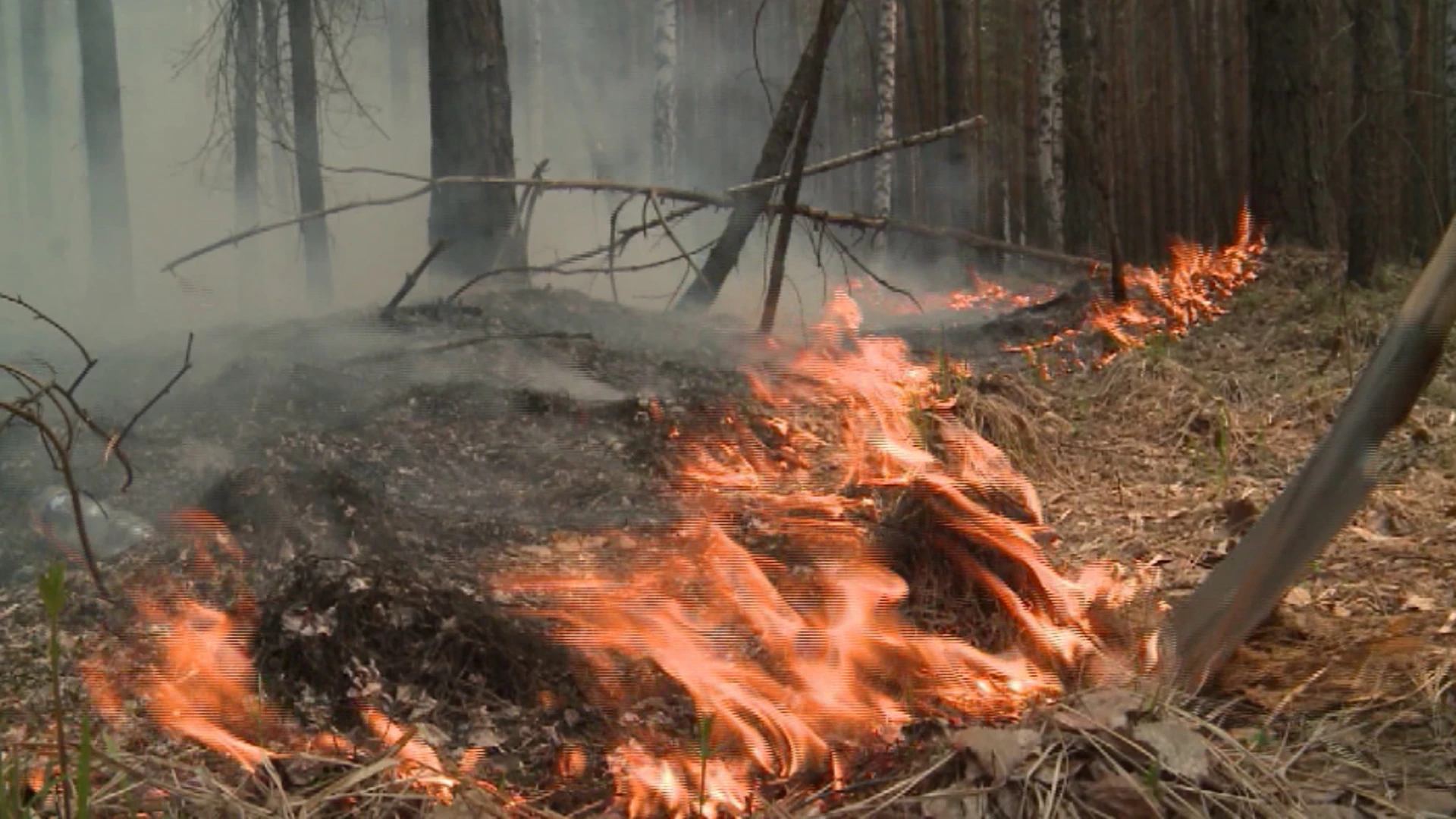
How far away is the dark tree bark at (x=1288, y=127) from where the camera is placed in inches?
289

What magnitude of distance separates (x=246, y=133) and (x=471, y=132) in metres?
7.21

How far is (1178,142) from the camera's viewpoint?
1307 cm

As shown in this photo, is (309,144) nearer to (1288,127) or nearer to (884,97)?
(884,97)

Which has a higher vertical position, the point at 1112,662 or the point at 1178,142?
the point at 1178,142

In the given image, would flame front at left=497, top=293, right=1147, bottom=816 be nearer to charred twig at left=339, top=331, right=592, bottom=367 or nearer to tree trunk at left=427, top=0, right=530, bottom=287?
charred twig at left=339, top=331, right=592, bottom=367

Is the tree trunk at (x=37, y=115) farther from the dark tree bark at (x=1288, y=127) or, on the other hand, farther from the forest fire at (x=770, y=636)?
the forest fire at (x=770, y=636)

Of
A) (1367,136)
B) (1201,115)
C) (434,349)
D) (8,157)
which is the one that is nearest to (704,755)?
(434,349)

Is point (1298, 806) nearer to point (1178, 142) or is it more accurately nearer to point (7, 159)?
point (1178, 142)

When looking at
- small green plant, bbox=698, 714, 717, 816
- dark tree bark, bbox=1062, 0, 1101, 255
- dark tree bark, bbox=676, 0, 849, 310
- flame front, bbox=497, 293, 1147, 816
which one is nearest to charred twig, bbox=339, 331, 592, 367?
dark tree bark, bbox=676, 0, 849, 310

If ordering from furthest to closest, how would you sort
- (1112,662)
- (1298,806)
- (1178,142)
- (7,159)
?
(7,159) → (1178,142) → (1112,662) → (1298,806)

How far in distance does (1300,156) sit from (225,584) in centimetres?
667

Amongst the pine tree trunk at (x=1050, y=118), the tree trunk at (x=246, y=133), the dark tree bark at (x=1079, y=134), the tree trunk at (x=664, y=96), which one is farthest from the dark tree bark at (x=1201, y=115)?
the tree trunk at (x=246, y=133)

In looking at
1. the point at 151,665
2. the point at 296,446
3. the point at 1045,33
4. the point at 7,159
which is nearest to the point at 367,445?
the point at 296,446

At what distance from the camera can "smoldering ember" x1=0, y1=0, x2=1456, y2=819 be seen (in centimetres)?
211
